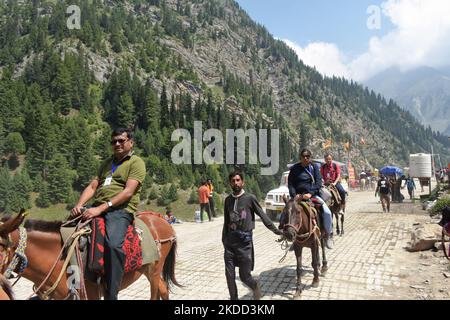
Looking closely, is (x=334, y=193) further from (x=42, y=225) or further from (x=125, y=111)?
(x=125, y=111)

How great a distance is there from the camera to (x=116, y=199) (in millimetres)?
4273

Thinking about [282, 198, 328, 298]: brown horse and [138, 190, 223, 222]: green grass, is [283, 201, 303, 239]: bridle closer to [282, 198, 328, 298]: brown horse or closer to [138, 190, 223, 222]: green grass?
[282, 198, 328, 298]: brown horse

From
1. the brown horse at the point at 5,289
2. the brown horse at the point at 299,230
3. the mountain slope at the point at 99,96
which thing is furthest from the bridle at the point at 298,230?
the mountain slope at the point at 99,96

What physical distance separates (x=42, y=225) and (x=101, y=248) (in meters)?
0.93

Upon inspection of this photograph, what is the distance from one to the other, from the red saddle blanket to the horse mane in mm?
543

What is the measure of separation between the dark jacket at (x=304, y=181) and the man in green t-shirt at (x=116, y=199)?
4428mm

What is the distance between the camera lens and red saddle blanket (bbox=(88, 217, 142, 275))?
13.9 ft

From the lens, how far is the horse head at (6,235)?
3.71 metres

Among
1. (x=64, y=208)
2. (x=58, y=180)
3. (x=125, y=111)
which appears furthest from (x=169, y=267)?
(x=125, y=111)

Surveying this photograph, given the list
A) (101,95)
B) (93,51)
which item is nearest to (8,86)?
(101,95)

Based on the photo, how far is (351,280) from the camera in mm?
8016

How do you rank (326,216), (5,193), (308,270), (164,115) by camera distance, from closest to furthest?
(326,216) → (308,270) → (5,193) → (164,115)

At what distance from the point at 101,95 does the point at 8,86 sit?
27.3 metres
